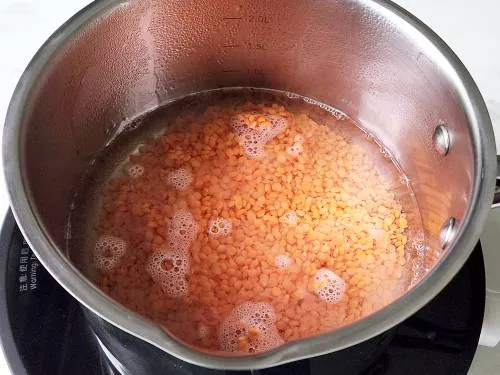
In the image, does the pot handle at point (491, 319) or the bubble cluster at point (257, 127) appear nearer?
the pot handle at point (491, 319)

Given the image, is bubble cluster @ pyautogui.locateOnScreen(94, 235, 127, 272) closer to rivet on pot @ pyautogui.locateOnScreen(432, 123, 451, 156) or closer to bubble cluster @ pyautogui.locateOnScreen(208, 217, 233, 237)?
bubble cluster @ pyautogui.locateOnScreen(208, 217, 233, 237)

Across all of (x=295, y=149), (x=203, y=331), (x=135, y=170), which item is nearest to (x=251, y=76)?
(x=295, y=149)

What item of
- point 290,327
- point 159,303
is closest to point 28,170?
point 159,303

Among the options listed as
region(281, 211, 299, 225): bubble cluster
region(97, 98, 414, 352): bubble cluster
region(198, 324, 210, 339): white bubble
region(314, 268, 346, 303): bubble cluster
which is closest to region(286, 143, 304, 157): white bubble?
region(97, 98, 414, 352): bubble cluster

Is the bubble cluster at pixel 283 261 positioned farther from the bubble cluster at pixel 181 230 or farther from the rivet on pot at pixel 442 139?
the rivet on pot at pixel 442 139

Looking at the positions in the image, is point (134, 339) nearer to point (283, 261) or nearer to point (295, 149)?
point (283, 261)

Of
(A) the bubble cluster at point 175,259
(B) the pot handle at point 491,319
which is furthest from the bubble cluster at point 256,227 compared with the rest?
(B) the pot handle at point 491,319

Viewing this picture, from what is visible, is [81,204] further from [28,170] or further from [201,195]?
[28,170]
